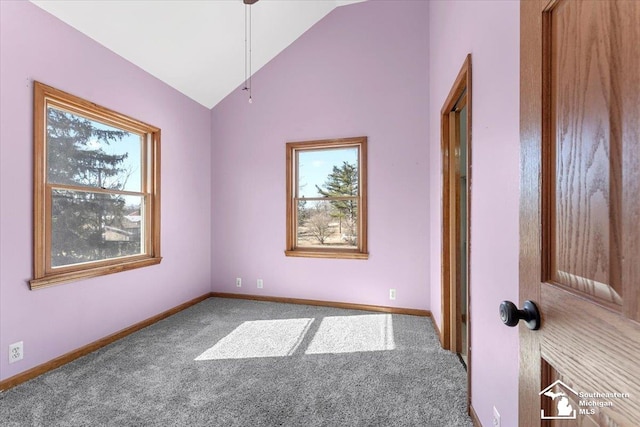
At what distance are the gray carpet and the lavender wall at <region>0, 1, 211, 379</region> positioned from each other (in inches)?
11.7

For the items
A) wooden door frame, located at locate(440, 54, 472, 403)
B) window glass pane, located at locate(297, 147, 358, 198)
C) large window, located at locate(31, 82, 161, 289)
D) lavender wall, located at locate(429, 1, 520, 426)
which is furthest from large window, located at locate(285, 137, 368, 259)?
lavender wall, located at locate(429, 1, 520, 426)

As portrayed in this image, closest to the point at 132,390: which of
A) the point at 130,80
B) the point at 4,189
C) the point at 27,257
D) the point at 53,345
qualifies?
the point at 53,345

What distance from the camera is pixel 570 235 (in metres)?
0.59

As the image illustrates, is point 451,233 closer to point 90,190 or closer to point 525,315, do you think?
point 525,315

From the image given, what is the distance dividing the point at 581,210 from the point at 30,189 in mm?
3091

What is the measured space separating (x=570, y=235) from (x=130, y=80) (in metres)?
3.68

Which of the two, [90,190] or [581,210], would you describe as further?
[90,190]

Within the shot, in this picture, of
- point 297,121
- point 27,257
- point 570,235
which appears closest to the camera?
point 570,235

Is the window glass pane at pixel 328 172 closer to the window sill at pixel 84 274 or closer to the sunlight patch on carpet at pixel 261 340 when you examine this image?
the sunlight patch on carpet at pixel 261 340

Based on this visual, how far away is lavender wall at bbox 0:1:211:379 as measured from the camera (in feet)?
6.76

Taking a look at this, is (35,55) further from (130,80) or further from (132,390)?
(132,390)

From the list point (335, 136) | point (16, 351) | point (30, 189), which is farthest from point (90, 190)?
point (335, 136)

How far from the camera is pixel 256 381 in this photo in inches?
84.7

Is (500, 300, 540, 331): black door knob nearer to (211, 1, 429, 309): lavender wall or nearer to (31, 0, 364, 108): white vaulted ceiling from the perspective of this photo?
(211, 1, 429, 309): lavender wall
